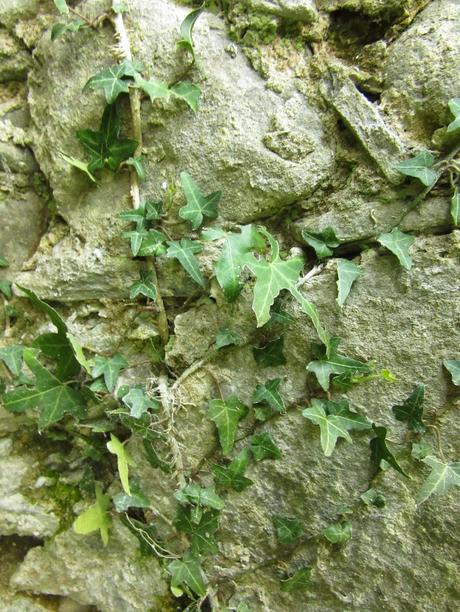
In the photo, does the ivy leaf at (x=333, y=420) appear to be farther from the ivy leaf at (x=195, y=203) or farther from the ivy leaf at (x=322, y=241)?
the ivy leaf at (x=195, y=203)

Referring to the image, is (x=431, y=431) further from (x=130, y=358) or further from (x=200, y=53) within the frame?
(x=200, y=53)

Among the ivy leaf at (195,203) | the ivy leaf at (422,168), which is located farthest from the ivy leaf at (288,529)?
the ivy leaf at (422,168)

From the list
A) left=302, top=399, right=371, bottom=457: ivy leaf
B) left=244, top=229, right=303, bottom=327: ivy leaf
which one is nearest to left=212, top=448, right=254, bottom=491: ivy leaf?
left=302, top=399, right=371, bottom=457: ivy leaf

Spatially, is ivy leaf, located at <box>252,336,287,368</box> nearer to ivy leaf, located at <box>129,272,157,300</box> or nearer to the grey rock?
ivy leaf, located at <box>129,272,157,300</box>

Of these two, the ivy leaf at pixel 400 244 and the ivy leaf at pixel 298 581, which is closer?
the ivy leaf at pixel 400 244

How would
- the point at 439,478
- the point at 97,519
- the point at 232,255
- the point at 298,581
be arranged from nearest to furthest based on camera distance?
the point at 439,478
the point at 232,255
the point at 298,581
the point at 97,519

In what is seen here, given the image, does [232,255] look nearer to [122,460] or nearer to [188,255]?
[188,255]

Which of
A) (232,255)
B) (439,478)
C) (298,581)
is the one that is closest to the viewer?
(439,478)

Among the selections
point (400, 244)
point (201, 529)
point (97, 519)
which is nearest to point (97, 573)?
point (97, 519)
